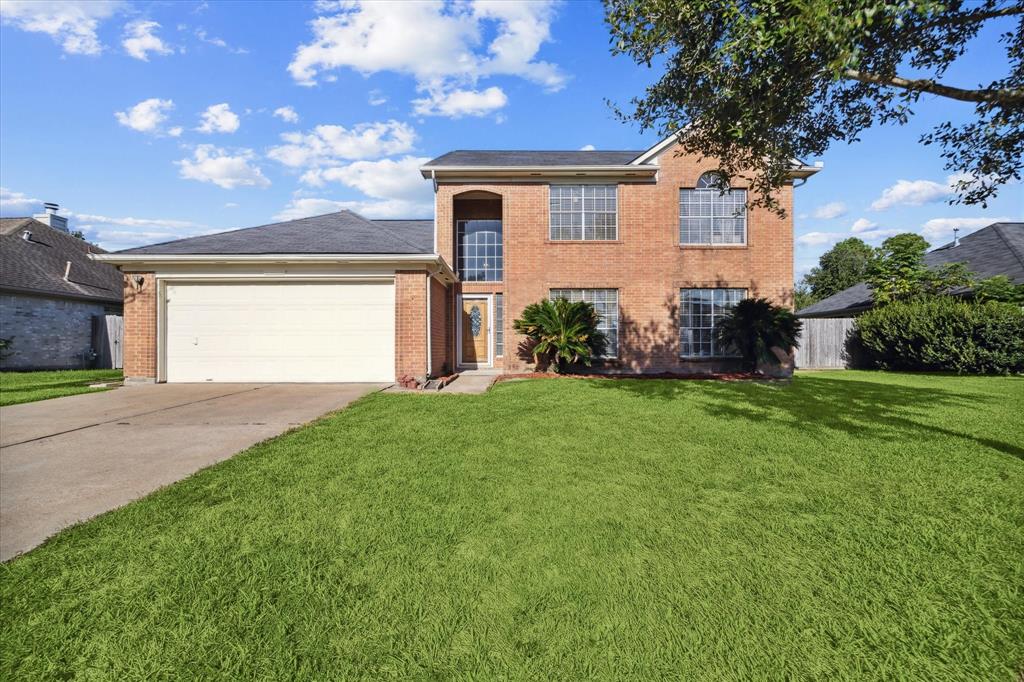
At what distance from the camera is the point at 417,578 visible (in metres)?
2.29

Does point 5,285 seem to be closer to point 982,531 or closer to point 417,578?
point 417,578

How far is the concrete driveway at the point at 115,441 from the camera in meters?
3.17

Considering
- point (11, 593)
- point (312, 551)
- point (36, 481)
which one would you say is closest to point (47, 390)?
point (36, 481)

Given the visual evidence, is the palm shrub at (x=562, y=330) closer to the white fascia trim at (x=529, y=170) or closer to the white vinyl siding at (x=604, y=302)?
the white vinyl siding at (x=604, y=302)

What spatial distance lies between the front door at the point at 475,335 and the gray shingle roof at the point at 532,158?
4.33m

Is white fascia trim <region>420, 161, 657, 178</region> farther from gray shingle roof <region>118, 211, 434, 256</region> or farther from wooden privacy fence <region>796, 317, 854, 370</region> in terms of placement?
wooden privacy fence <region>796, 317, 854, 370</region>

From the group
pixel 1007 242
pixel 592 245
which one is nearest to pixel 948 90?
pixel 592 245

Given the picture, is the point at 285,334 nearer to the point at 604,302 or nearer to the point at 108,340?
the point at 604,302

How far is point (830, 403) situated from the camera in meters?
7.25

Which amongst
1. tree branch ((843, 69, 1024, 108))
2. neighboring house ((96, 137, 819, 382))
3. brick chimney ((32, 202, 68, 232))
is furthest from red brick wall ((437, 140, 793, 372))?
brick chimney ((32, 202, 68, 232))

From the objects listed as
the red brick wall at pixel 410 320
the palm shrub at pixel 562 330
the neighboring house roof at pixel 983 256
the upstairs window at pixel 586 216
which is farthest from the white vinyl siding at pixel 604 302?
the neighboring house roof at pixel 983 256

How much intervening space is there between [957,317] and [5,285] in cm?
2972

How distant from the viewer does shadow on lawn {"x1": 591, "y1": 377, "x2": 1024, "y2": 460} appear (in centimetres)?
546

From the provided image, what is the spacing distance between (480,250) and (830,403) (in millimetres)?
9562
